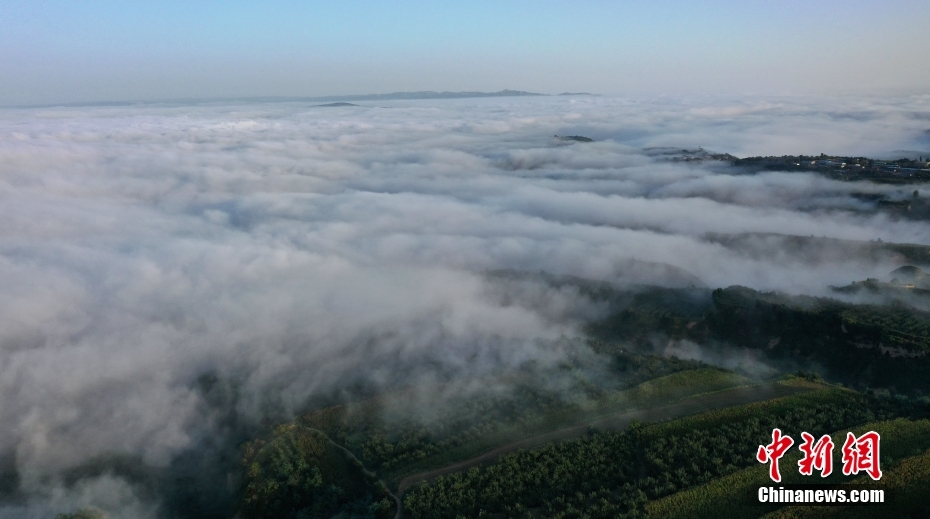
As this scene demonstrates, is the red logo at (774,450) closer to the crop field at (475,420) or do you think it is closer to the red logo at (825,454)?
the red logo at (825,454)

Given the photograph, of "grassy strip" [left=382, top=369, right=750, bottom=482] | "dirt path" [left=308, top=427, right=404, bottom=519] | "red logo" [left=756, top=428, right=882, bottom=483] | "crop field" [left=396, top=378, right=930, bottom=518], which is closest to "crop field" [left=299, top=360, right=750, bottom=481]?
"grassy strip" [left=382, top=369, right=750, bottom=482]

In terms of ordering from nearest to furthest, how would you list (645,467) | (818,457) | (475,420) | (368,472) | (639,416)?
(818,457) → (645,467) → (368,472) → (639,416) → (475,420)

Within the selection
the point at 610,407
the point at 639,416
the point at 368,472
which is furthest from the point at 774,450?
the point at 368,472

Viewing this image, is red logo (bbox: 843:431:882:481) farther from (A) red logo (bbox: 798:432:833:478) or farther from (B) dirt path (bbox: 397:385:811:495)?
(B) dirt path (bbox: 397:385:811:495)

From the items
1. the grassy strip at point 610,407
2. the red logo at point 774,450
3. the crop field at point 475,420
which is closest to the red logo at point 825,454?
the red logo at point 774,450

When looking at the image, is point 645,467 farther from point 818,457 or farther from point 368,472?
point 368,472

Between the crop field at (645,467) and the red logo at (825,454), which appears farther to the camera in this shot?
the crop field at (645,467)

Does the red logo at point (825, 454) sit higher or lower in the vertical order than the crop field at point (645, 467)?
higher

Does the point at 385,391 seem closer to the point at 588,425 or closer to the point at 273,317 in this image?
the point at 588,425
